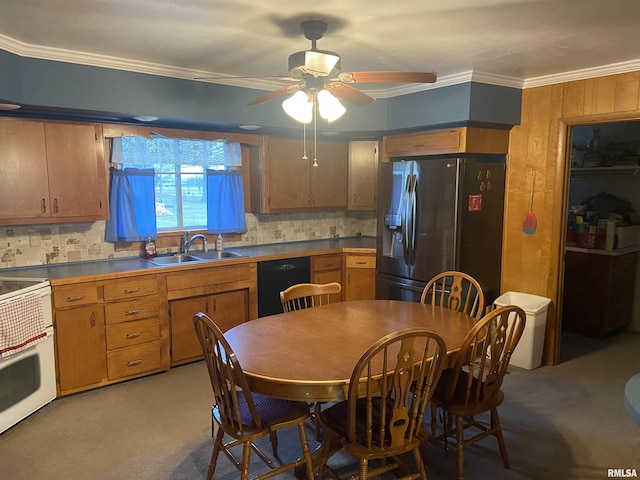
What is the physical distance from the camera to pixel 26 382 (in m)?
2.94

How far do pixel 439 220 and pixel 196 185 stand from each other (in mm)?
2169

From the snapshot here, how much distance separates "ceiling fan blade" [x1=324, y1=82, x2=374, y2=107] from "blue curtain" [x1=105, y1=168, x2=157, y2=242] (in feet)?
6.70

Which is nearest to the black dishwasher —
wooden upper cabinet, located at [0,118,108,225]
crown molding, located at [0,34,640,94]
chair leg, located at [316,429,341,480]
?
wooden upper cabinet, located at [0,118,108,225]

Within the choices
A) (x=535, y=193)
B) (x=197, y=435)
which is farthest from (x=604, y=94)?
(x=197, y=435)

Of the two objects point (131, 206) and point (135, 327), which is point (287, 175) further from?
point (135, 327)

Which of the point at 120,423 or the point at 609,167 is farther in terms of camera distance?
the point at 609,167

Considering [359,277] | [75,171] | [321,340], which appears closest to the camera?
[321,340]

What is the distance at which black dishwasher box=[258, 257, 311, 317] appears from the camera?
160 inches

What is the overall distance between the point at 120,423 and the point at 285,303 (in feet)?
4.10

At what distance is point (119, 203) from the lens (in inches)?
150

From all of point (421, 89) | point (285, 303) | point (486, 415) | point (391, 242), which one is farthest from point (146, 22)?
point (486, 415)

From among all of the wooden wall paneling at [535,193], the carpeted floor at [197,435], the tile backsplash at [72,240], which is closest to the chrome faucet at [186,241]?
the tile backsplash at [72,240]

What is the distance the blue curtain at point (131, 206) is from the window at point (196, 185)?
47 millimetres

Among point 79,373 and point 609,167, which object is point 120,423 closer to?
point 79,373
